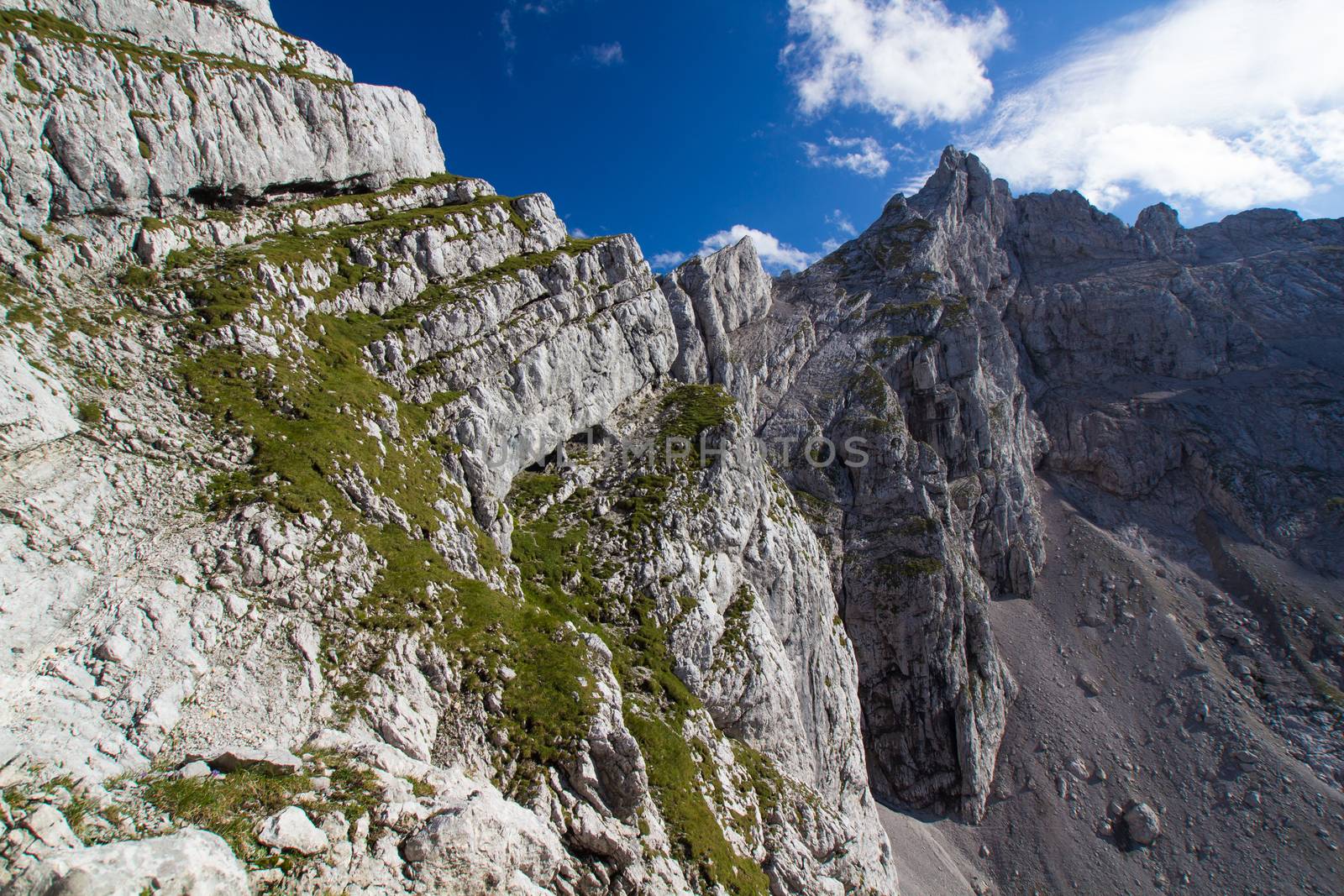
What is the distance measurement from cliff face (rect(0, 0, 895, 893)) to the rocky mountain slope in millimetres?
151

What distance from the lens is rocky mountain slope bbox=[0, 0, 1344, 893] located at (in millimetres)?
14516

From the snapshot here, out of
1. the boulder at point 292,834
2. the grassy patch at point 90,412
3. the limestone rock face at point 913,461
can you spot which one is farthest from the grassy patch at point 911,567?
the grassy patch at point 90,412

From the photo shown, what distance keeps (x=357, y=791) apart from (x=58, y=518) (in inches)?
442

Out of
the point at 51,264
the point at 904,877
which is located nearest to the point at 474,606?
the point at 51,264

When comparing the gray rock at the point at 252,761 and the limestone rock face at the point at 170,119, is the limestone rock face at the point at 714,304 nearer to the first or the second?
the limestone rock face at the point at 170,119

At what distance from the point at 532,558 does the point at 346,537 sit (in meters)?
12.4

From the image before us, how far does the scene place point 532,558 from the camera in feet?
106

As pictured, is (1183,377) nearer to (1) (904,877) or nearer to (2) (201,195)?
(1) (904,877)

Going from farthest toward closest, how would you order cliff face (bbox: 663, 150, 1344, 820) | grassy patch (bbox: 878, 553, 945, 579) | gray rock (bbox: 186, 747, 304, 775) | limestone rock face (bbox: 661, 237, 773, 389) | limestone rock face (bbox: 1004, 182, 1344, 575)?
limestone rock face (bbox: 1004, 182, 1344, 575)
grassy patch (bbox: 878, 553, 945, 579)
cliff face (bbox: 663, 150, 1344, 820)
limestone rock face (bbox: 661, 237, 773, 389)
gray rock (bbox: 186, 747, 304, 775)

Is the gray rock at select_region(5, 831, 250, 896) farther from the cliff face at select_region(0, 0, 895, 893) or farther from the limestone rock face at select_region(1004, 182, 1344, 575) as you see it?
Result: the limestone rock face at select_region(1004, 182, 1344, 575)

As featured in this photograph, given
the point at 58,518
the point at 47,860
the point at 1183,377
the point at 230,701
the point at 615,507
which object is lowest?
the point at 47,860

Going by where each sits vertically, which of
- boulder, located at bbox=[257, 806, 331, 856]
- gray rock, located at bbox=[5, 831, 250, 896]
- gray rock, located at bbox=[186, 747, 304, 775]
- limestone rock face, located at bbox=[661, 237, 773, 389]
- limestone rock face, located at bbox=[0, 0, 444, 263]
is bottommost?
gray rock, located at bbox=[5, 831, 250, 896]

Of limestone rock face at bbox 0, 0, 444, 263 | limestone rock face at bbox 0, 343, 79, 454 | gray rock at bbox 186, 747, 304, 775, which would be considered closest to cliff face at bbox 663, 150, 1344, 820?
limestone rock face at bbox 0, 0, 444, 263

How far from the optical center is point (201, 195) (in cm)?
3175
